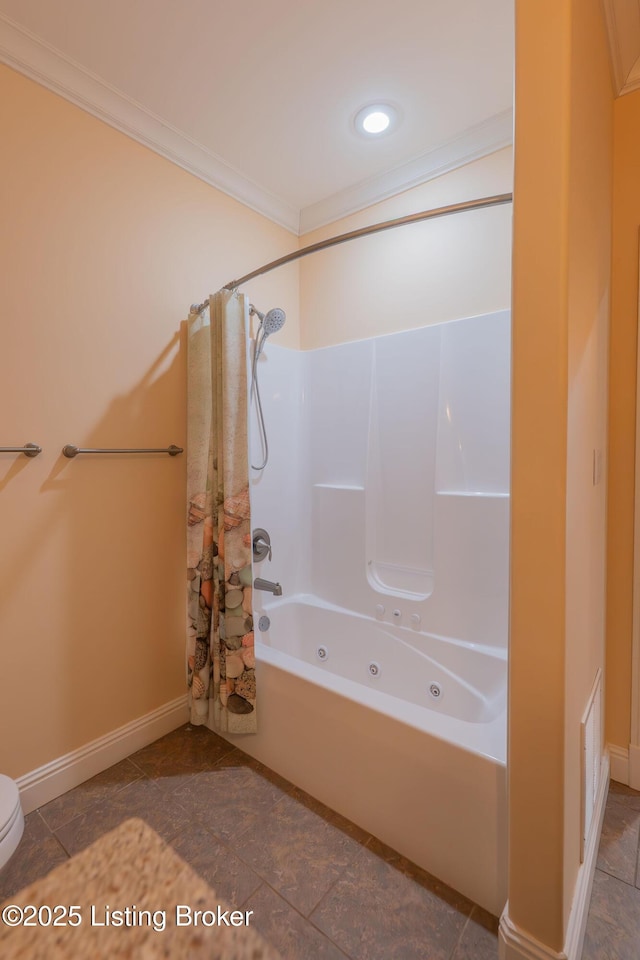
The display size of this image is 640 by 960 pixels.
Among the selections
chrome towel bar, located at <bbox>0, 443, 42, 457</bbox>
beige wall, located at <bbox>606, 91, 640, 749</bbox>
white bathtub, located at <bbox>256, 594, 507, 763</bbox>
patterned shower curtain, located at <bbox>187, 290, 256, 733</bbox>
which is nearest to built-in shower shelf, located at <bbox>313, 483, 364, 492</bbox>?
A: white bathtub, located at <bbox>256, 594, 507, 763</bbox>

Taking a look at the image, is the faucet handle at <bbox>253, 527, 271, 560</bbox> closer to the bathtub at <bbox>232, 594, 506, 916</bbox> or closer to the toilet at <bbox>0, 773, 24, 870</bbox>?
the bathtub at <bbox>232, 594, 506, 916</bbox>

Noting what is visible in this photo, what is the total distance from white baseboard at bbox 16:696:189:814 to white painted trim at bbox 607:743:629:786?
1816mm

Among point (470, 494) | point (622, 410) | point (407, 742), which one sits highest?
point (622, 410)

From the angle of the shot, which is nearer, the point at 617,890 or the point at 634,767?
the point at 617,890

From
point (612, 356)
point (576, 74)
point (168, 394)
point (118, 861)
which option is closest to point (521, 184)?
point (576, 74)

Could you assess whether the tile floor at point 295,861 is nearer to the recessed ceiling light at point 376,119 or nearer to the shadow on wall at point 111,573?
the shadow on wall at point 111,573

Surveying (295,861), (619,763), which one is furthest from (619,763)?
(295,861)

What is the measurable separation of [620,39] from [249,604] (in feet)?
7.67

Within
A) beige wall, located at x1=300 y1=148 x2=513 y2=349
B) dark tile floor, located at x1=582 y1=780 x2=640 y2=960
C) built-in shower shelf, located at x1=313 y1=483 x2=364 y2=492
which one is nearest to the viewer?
dark tile floor, located at x1=582 y1=780 x2=640 y2=960

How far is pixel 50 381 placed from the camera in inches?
65.4

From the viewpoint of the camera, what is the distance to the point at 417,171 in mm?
2211

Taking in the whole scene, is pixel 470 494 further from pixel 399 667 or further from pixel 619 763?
pixel 619 763

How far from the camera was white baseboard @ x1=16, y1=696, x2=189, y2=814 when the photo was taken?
1.62 metres

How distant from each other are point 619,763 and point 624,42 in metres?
2.55
